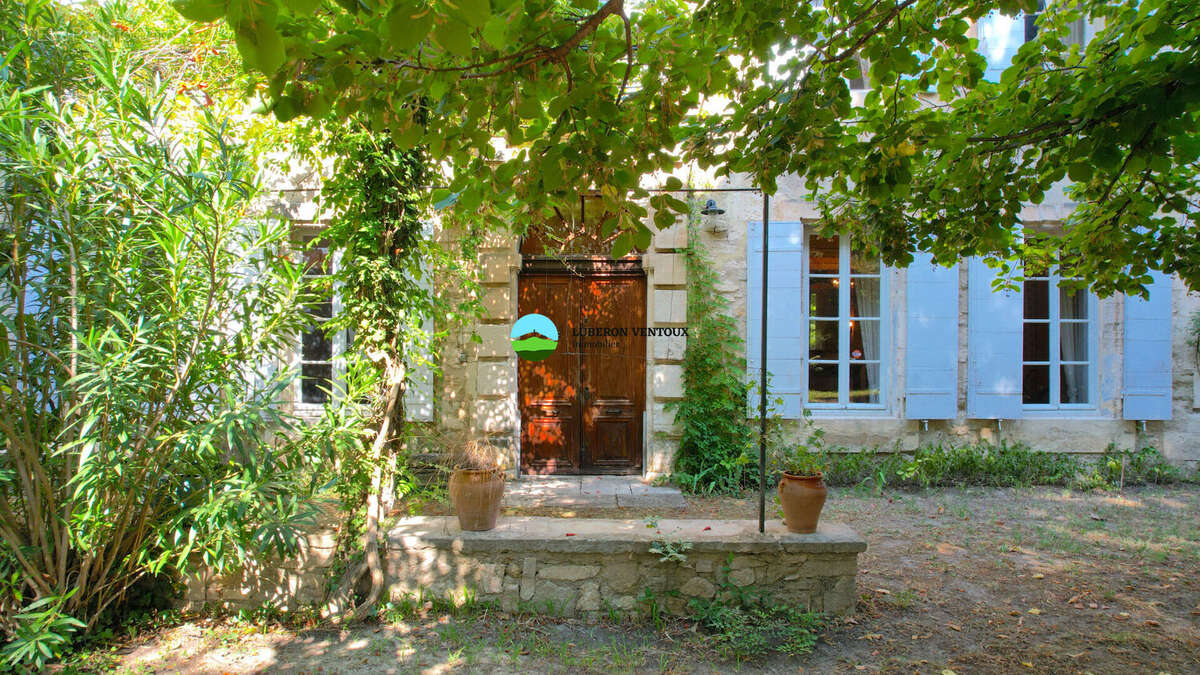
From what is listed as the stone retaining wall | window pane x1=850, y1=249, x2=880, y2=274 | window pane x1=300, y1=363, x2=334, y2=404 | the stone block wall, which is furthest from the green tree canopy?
window pane x1=300, y1=363, x2=334, y2=404

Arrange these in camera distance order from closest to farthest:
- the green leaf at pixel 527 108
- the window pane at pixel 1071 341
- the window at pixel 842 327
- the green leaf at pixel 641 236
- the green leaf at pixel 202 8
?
the green leaf at pixel 202 8 → the green leaf at pixel 527 108 → the green leaf at pixel 641 236 → the window at pixel 842 327 → the window pane at pixel 1071 341

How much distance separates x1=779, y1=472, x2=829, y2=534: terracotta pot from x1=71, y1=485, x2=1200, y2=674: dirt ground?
0.48 metres

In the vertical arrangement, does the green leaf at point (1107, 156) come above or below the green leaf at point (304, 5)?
above

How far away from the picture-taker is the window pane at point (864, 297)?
584 cm

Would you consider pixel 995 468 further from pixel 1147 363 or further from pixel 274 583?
pixel 274 583

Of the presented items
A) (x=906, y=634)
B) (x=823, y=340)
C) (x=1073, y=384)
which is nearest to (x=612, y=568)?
(x=906, y=634)

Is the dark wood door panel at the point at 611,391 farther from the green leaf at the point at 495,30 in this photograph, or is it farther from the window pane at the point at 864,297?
the green leaf at the point at 495,30

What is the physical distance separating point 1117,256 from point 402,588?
13.5 feet

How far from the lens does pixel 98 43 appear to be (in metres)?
2.73

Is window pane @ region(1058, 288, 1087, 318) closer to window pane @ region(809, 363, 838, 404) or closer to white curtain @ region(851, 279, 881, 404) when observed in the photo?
white curtain @ region(851, 279, 881, 404)

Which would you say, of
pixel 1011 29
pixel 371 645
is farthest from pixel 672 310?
pixel 1011 29

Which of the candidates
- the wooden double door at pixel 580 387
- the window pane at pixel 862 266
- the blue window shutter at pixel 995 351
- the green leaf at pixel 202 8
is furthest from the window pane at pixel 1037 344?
the green leaf at pixel 202 8

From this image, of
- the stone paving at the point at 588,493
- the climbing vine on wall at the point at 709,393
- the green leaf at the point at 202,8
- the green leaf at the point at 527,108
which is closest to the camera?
the green leaf at the point at 202,8

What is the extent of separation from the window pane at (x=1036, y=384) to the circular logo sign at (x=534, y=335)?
14.4 feet
